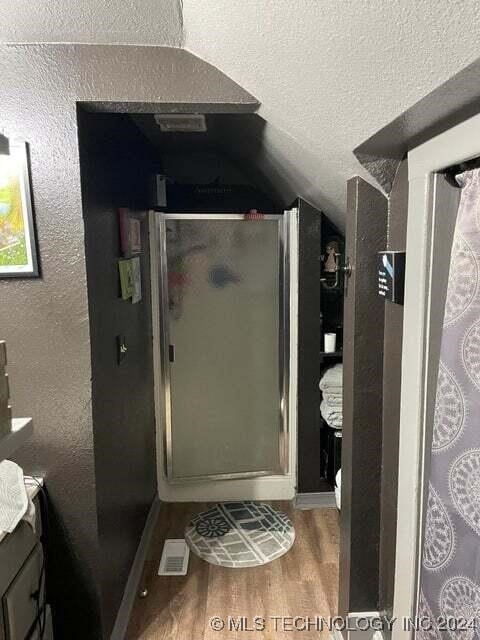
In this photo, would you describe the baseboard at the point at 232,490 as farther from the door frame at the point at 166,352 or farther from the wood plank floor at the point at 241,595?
the wood plank floor at the point at 241,595

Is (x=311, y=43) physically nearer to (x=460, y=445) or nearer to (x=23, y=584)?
(x=460, y=445)

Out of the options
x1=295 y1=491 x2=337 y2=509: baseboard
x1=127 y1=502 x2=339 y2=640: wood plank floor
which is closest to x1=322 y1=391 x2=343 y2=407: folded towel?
x1=295 y1=491 x2=337 y2=509: baseboard

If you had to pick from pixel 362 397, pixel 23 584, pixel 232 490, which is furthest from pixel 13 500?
pixel 232 490

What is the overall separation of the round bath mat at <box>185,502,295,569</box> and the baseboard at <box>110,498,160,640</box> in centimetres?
20

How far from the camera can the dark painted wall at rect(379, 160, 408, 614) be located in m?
1.34

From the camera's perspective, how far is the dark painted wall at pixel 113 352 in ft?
4.97

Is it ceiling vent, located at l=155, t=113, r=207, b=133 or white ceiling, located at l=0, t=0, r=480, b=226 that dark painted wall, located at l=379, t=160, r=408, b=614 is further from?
ceiling vent, located at l=155, t=113, r=207, b=133

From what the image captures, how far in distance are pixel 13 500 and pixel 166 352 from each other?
53.2 inches

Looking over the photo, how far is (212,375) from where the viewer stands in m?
2.63

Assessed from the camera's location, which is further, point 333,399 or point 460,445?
point 333,399

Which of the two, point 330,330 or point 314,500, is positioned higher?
point 330,330

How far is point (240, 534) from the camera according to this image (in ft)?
7.77

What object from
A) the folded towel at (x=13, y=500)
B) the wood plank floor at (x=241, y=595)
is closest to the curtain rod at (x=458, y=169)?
the folded towel at (x=13, y=500)

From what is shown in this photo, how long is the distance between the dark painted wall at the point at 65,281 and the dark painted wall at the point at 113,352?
0.04 meters
